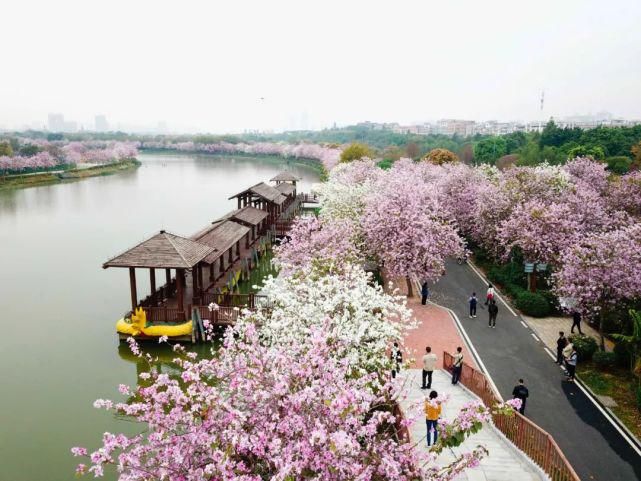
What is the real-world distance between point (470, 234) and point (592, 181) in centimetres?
1431

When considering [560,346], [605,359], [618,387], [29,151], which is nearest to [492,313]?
[560,346]

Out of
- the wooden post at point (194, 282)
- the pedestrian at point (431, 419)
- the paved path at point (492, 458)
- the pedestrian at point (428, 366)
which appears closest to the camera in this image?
the paved path at point (492, 458)

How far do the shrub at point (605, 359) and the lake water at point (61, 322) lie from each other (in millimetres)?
16249

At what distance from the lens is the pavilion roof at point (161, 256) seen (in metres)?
20.9

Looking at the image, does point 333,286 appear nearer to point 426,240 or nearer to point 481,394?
point 481,394

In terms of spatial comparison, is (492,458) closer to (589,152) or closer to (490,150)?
(589,152)

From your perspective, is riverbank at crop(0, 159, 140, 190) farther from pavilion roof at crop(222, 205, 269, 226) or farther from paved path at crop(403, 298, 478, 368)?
paved path at crop(403, 298, 478, 368)

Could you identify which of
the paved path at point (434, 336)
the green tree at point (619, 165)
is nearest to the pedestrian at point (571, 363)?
the paved path at point (434, 336)

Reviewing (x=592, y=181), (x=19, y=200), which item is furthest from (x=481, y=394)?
(x=19, y=200)

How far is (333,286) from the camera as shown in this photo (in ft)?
48.8

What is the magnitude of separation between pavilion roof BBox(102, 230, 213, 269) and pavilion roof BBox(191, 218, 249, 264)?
215 cm

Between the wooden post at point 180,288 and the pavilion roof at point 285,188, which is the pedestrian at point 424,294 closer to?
the wooden post at point 180,288

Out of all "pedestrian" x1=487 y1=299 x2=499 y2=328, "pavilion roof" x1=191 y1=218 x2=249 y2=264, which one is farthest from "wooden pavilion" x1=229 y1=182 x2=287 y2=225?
"pedestrian" x1=487 y1=299 x2=499 y2=328

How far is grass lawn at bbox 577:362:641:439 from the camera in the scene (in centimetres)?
1451
